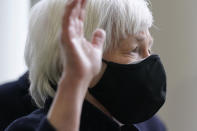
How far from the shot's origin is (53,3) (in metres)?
1.08

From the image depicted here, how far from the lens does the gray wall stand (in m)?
1.66

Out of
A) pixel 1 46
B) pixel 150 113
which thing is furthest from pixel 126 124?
pixel 1 46

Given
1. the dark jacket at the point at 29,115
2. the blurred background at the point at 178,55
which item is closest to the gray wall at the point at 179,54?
the blurred background at the point at 178,55

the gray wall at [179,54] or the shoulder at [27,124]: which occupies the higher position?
the shoulder at [27,124]

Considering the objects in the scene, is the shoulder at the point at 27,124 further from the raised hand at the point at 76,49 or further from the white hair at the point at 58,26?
the raised hand at the point at 76,49

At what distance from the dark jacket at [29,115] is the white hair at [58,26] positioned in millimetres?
80

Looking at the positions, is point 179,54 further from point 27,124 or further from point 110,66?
point 27,124

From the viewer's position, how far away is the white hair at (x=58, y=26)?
3.43ft

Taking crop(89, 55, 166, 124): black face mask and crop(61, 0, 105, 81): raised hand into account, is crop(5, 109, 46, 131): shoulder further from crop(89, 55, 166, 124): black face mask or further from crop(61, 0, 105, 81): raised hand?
crop(61, 0, 105, 81): raised hand

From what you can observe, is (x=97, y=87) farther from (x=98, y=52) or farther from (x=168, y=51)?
(x=168, y=51)

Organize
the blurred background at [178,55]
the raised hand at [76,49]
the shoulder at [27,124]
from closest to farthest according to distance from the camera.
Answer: the raised hand at [76,49], the shoulder at [27,124], the blurred background at [178,55]

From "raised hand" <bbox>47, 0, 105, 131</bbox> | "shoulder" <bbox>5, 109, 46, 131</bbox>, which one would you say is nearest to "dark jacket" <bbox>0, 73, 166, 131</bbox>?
"shoulder" <bbox>5, 109, 46, 131</bbox>

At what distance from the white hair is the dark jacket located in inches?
3.1

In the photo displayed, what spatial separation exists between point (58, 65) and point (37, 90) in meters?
0.12
